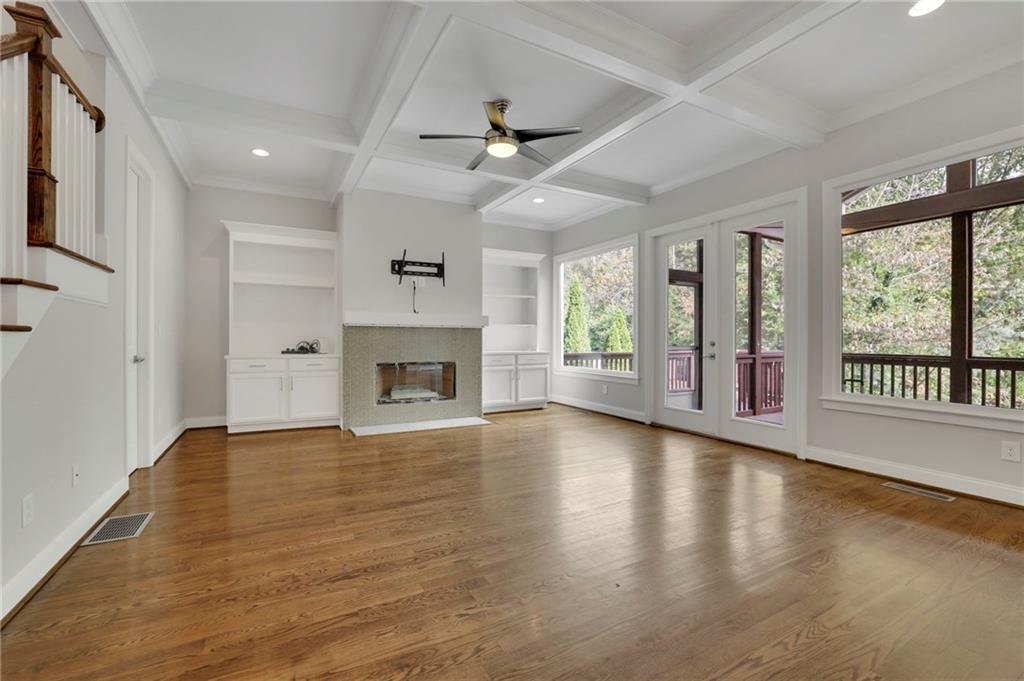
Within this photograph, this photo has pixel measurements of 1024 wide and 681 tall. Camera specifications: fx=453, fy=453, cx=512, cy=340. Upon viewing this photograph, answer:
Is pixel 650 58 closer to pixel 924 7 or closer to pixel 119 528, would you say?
pixel 924 7

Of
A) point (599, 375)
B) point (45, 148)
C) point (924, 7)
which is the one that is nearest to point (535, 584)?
point (45, 148)

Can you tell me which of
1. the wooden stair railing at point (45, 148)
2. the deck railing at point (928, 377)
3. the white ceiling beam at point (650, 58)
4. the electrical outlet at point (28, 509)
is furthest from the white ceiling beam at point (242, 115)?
the deck railing at point (928, 377)

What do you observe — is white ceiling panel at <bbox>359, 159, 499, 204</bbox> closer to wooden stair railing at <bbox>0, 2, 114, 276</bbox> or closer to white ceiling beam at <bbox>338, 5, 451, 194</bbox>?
white ceiling beam at <bbox>338, 5, 451, 194</bbox>

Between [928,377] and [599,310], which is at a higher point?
[599,310]

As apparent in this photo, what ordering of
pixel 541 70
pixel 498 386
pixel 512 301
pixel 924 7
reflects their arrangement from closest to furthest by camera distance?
1. pixel 924 7
2. pixel 541 70
3. pixel 498 386
4. pixel 512 301

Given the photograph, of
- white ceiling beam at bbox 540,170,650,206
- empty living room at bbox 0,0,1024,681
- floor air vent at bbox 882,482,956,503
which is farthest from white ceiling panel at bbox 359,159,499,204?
floor air vent at bbox 882,482,956,503

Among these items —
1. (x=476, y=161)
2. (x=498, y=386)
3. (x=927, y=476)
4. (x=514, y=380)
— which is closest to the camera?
(x=927, y=476)

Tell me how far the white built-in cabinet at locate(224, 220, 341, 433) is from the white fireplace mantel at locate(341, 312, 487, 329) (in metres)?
0.55

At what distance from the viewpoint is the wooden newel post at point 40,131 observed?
1795 mm

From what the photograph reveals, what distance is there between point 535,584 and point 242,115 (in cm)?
385

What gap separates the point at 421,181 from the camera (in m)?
5.24

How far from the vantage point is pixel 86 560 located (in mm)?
2119

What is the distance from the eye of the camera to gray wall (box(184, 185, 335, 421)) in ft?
16.6

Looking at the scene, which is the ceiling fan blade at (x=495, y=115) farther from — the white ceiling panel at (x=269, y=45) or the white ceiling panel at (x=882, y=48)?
the white ceiling panel at (x=882, y=48)
